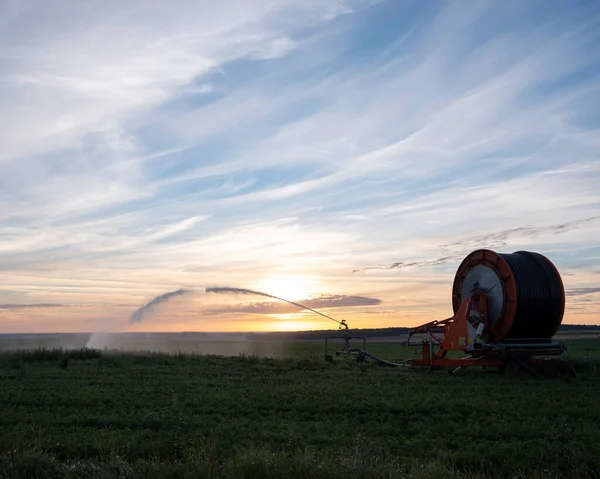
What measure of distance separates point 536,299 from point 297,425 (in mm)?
14544

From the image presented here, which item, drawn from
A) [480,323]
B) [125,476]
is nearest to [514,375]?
[480,323]

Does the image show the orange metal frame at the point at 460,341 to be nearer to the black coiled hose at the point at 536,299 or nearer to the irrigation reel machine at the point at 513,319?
the irrigation reel machine at the point at 513,319

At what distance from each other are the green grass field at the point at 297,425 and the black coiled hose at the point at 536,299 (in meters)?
2.32

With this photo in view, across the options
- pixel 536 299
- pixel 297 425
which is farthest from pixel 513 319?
pixel 297 425

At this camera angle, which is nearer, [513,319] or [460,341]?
[513,319]

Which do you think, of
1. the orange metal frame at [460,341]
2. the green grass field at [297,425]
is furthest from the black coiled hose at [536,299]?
the green grass field at [297,425]

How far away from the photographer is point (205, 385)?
20.4 m

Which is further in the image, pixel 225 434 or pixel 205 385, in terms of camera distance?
pixel 205 385

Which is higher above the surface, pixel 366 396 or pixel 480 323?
pixel 480 323

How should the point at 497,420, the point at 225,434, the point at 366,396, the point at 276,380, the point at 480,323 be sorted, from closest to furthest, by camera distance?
the point at 225,434 → the point at 497,420 → the point at 366,396 → the point at 276,380 → the point at 480,323

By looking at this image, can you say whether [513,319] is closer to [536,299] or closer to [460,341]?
[536,299]

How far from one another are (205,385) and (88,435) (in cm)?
819

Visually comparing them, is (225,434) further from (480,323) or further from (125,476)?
(480,323)

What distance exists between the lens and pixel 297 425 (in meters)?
13.2
